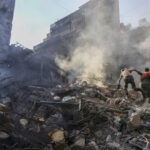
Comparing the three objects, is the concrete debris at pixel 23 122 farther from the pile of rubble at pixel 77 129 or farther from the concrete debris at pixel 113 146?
the concrete debris at pixel 113 146

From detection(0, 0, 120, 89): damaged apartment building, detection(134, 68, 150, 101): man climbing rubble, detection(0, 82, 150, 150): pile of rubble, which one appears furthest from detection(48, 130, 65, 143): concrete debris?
detection(0, 0, 120, 89): damaged apartment building

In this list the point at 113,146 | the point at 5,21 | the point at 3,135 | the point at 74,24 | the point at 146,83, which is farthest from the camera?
the point at 74,24

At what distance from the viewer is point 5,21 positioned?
1405 cm

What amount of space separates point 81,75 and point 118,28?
9073 millimetres

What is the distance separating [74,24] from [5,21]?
1088cm

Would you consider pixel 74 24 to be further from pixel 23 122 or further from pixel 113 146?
pixel 113 146

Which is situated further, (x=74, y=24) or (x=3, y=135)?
(x=74, y=24)

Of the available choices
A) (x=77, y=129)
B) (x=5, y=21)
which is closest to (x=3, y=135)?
(x=77, y=129)

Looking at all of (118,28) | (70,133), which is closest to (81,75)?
(118,28)

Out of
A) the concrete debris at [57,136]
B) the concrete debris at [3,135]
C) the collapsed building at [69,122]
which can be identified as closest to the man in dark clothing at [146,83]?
the collapsed building at [69,122]

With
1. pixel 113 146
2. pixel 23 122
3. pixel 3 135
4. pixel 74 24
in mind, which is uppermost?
pixel 74 24

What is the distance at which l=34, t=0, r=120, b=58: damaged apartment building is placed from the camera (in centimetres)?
1440

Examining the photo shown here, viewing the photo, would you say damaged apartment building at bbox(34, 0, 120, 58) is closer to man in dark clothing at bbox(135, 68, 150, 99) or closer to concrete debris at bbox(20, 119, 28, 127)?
man in dark clothing at bbox(135, 68, 150, 99)

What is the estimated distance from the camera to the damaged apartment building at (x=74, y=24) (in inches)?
567
